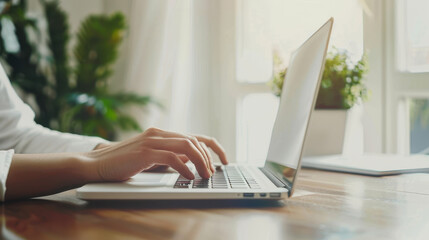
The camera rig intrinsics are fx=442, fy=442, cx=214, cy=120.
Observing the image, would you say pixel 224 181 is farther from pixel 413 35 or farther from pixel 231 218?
pixel 413 35

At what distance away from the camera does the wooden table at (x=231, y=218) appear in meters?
0.48

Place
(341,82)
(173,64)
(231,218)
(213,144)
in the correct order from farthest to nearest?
(173,64) → (341,82) → (213,144) → (231,218)

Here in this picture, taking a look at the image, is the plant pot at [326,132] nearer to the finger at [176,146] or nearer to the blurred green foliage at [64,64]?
the finger at [176,146]

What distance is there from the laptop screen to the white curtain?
1241 millimetres

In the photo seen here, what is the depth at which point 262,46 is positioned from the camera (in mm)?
2047

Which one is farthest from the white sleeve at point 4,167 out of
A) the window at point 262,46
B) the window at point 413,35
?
the window at point 413,35

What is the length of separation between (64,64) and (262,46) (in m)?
1.48

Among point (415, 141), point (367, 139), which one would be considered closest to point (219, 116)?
point (367, 139)

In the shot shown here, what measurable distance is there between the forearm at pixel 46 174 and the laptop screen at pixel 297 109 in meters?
0.32

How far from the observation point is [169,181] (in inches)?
29.6

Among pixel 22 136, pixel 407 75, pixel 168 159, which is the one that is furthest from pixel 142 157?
pixel 407 75

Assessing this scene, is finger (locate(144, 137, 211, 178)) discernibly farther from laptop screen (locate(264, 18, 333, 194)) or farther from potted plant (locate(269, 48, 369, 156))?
potted plant (locate(269, 48, 369, 156))

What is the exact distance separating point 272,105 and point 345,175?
1.12 m

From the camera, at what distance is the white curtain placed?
2193mm
